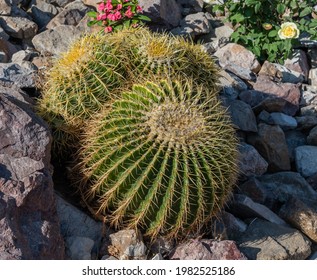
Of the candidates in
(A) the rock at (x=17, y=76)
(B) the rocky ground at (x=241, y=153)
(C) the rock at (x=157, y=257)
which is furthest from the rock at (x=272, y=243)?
(A) the rock at (x=17, y=76)

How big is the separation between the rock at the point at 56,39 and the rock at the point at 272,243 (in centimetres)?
247

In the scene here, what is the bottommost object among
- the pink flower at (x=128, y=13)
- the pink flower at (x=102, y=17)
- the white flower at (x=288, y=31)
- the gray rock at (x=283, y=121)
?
the gray rock at (x=283, y=121)

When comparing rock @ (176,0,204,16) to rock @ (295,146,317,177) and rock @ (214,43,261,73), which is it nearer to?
rock @ (214,43,261,73)

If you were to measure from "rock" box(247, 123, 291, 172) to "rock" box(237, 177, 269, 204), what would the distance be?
1.89 ft

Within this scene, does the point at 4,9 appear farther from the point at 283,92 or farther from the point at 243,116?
the point at 283,92

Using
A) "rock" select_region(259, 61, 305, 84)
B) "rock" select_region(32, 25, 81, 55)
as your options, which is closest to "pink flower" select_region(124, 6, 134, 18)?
"rock" select_region(32, 25, 81, 55)

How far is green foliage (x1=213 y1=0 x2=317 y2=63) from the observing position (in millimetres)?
6156

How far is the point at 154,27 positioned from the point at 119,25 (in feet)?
2.26

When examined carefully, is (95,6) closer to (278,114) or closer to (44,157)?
(278,114)

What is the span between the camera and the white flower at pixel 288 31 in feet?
19.6

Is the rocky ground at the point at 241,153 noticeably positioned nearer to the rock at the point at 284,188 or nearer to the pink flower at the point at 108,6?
the rock at the point at 284,188

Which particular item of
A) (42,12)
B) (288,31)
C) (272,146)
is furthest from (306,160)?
(42,12)

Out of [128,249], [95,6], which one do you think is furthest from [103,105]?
[95,6]

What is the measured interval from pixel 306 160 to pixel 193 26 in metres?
1.98
